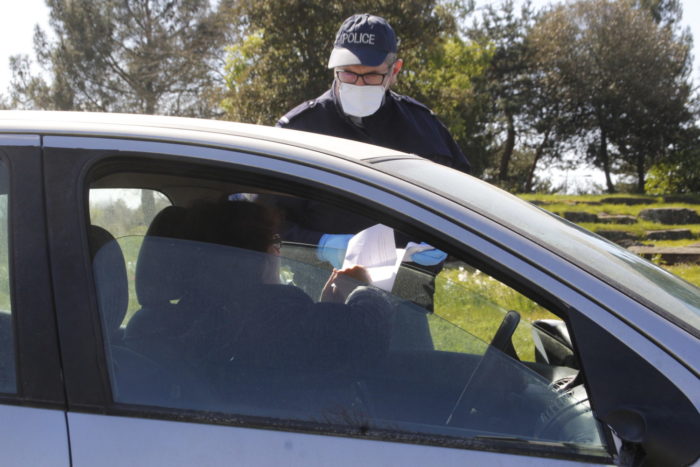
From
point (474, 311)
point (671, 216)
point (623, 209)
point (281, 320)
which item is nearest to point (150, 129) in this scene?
point (281, 320)

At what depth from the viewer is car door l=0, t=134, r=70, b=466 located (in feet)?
4.66

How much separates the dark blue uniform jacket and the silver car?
127cm

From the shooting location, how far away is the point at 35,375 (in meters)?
1.47

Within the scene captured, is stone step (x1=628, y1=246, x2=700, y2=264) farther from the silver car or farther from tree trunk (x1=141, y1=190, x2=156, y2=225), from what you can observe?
tree trunk (x1=141, y1=190, x2=156, y2=225)

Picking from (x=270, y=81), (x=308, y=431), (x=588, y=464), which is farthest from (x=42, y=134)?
(x=270, y=81)

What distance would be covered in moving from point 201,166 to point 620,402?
3.14 ft

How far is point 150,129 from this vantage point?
1.61 m

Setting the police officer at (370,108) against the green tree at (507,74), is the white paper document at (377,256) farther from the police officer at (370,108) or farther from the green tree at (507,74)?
the green tree at (507,74)

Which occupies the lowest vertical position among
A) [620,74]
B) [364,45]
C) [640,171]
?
[640,171]

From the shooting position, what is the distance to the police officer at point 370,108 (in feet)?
9.91

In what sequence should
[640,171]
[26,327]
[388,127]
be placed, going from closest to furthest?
1. [26,327]
2. [388,127]
3. [640,171]

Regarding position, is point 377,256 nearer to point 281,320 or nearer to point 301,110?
point 281,320

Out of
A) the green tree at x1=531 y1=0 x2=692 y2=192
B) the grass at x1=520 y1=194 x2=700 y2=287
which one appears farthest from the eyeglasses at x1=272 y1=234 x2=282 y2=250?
the green tree at x1=531 y1=0 x2=692 y2=192

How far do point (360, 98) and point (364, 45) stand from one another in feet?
0.70
